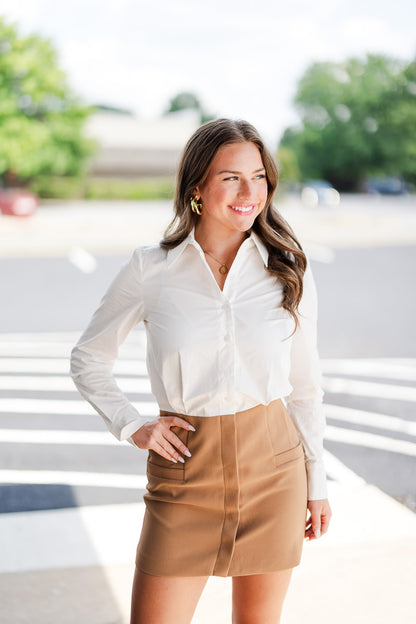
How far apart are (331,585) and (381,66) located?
69413 millimetres

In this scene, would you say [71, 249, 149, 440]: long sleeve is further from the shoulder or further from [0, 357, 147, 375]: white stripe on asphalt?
[0, 357, 147, 375]: white stripe on asphalt

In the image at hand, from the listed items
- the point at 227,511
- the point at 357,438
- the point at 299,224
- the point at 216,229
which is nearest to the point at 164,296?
the point at 216,229

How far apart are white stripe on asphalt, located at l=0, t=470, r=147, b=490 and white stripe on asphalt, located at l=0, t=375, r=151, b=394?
1725 mm

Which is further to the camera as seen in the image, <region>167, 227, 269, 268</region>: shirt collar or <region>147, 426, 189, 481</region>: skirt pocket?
<region>167, 227, 269, 268</region>: shirt collar

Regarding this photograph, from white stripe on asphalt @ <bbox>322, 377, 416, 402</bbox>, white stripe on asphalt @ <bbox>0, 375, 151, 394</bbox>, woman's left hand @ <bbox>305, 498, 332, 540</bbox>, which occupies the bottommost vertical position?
white stripe on asphalt @ <bbox>0, 375, 151, 394</bbox>

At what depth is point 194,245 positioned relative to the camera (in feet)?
6.81

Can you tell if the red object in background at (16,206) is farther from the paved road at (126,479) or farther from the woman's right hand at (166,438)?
the woman's right hand at (166,438)

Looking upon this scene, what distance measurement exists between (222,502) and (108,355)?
1.92 feet

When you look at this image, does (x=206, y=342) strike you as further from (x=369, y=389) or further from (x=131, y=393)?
(x=369, y=389)

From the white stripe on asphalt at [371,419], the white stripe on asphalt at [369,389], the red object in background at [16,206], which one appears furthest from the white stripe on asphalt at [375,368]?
the red object in background at [16,206]

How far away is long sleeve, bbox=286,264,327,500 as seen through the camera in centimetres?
215

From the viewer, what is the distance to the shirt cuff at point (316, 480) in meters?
2.17

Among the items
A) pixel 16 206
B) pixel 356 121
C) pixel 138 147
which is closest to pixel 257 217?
pixel 16 206

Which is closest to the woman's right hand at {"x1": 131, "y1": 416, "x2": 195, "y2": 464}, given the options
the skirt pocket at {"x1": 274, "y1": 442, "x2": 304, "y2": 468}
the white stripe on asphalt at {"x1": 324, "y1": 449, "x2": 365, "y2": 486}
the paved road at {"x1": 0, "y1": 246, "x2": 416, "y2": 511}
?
the skirt pocket at {"x1": 274, "y1": 442, "x2": 304, "y2": 468}
